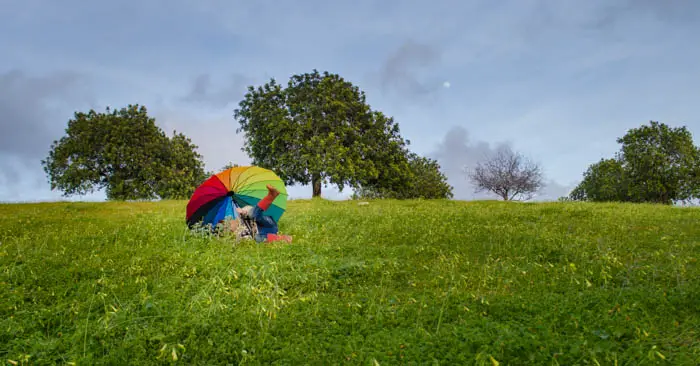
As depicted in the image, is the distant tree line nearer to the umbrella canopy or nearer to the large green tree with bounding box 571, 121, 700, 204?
the large green tree with bounding box 571, 121, 700, 204

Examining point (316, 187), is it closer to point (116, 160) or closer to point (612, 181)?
point (116, 160)

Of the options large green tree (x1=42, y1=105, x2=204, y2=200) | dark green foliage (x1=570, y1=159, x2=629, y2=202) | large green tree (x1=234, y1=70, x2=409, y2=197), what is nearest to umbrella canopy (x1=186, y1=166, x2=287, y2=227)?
large green tree (x1=234, y1=70, x2=409, y2=197)

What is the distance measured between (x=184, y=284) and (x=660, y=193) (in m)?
42.9

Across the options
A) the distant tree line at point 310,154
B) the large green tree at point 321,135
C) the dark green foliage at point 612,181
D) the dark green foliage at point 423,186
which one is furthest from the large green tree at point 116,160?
the dark green foliage at point 612,181

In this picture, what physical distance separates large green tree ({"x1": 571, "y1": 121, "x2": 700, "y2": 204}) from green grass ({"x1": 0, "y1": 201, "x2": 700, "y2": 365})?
3019cm

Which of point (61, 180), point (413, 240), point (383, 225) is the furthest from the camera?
point (61, 180)

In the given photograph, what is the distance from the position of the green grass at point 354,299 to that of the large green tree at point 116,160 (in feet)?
83.4

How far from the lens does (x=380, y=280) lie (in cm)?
819

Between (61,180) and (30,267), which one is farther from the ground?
(61,180)

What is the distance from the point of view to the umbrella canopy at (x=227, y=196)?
12.7m

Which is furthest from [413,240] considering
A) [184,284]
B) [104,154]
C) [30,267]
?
[104,154]

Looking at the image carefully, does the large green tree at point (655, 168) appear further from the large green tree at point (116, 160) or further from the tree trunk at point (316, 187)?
the large green tree at point (116, 160)

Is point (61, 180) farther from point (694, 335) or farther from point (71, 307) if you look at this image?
point (694, 335)

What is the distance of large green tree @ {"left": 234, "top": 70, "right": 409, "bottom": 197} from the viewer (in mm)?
30125
